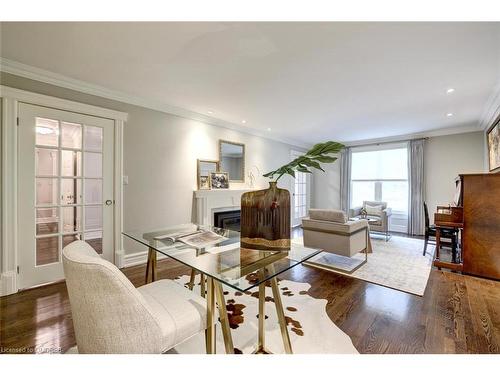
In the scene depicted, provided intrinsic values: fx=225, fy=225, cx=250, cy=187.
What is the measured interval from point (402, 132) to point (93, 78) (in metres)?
5.91

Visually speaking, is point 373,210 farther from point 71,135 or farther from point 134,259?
point 71,135

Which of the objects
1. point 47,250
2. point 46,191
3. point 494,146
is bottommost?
point 47,250

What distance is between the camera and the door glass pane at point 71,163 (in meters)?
2.62

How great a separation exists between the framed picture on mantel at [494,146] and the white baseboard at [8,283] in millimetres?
6216

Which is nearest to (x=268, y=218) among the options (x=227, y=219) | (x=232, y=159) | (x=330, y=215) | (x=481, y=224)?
(x=330, y=215)

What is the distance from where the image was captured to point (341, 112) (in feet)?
12.5

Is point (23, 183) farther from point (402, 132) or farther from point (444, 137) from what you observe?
point (444, 137)

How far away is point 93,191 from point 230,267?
2471 mm

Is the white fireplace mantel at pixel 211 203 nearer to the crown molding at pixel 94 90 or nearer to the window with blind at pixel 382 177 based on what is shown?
the crown molding at pixel 94 90

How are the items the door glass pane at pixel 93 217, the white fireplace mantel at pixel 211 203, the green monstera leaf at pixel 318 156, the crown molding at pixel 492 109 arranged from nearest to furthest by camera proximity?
1. the green monstera leaf at pixel 318 156
2. the door glass pane at pixel 93 217
3. the crown molding at pixel 492 109
4. the white fireplace mantel at pixel 211 203

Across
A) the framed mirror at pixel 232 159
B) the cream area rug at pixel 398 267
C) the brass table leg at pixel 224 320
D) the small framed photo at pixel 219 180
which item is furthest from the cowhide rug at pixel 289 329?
the framed mirror at pixel 232 159

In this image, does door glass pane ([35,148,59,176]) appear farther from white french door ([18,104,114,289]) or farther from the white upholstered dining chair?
the white upholstered dining chair

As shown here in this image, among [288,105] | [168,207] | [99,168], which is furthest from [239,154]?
[99,168]

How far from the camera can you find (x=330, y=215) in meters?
3.08
